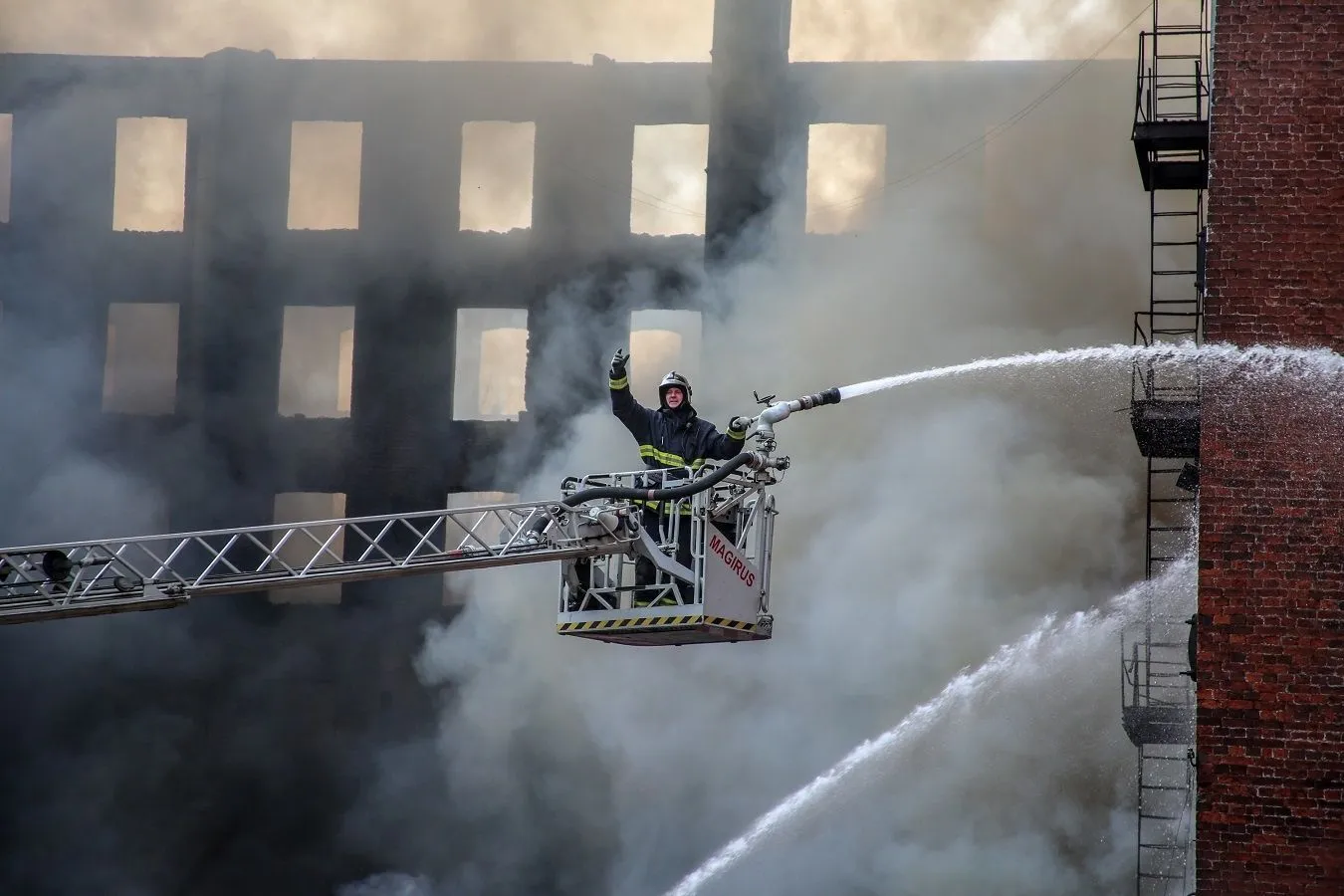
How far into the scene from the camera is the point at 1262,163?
1046 cm

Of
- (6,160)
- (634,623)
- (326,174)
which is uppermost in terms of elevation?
(6,160)

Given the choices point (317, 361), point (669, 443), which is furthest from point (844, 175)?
point (669, 443)

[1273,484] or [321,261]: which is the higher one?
[321,261]

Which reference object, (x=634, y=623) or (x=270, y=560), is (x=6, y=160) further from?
(x=634, y=623)

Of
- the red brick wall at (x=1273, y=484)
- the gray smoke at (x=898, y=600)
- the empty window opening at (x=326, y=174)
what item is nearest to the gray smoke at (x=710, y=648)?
the gray smoke at (x=898, y=600)

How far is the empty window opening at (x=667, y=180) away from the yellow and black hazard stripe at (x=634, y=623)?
1161 cm

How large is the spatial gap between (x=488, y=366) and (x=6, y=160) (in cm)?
670

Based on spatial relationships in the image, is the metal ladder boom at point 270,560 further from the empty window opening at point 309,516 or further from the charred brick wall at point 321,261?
the empty window opening at point 309,516

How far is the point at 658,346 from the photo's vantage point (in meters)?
22.3

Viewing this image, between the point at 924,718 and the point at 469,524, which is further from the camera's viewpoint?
the point at 469,524

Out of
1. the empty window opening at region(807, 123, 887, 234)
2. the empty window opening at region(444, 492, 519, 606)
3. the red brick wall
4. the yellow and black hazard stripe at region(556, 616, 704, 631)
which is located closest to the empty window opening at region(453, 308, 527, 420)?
the empty window opening at region(444, 492, 519, 606)

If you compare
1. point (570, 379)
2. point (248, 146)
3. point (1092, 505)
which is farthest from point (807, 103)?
point (248, 146)

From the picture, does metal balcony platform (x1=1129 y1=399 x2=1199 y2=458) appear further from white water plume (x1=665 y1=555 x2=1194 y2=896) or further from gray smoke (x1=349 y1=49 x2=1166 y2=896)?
white water plume (x1=665 y1=555 x2=1194 y2=896)

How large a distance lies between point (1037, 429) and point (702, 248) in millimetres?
4474
